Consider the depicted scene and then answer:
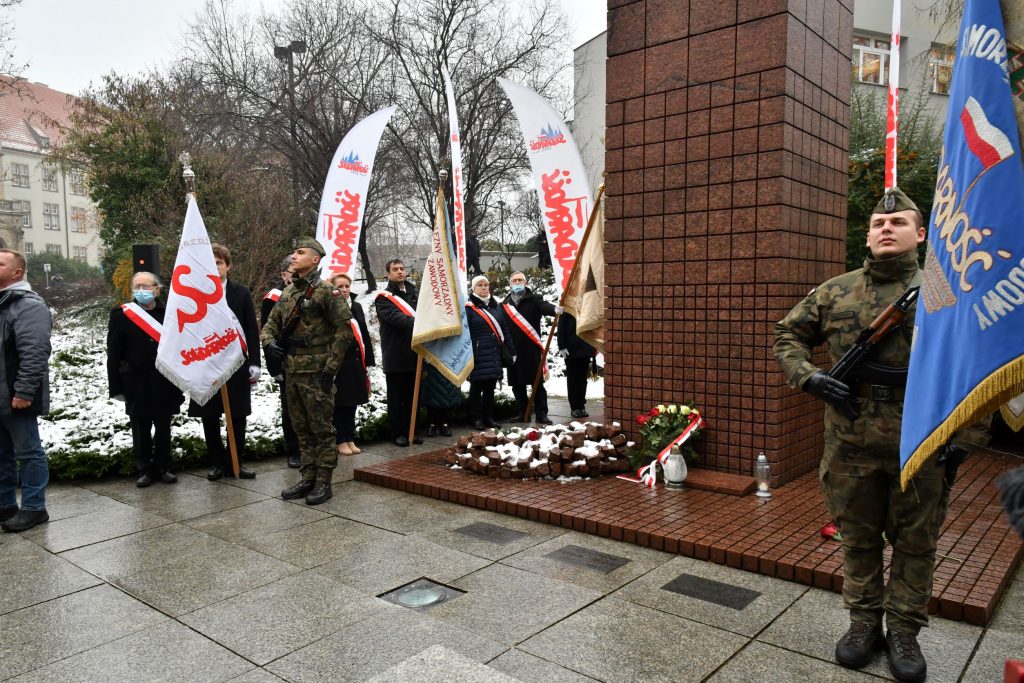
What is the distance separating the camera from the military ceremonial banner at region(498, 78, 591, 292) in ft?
28.3

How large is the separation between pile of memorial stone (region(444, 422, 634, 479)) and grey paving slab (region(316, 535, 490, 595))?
1.48 metres

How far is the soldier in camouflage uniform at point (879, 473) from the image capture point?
293 cm

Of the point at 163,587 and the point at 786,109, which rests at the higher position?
the point at 786,109

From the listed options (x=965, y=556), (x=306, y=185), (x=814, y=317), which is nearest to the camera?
(x=814, y=317)

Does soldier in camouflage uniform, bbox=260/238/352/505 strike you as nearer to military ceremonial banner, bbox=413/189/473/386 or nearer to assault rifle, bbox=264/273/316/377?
assault rifle, bbox=264/273/316/377

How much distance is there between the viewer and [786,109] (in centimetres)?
533

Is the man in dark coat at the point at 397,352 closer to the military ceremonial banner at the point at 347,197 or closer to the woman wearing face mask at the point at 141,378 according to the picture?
the military ceremonial banner at the point at 347,197

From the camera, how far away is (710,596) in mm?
3754

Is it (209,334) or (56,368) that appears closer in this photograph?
(209,334)

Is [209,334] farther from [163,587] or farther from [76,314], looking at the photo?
[76,314]

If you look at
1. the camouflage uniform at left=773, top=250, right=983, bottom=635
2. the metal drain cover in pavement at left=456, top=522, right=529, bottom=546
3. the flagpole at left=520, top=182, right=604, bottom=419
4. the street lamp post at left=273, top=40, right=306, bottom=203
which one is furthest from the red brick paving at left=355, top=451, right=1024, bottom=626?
the street lamp post at left=273, top=40, right=306, bottom=203

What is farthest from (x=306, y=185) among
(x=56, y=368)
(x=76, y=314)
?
(x=56, y=368)

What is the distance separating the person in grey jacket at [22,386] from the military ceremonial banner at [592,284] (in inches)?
171

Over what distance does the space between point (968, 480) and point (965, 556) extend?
1.90m
